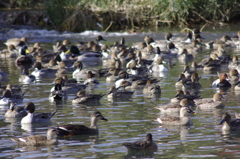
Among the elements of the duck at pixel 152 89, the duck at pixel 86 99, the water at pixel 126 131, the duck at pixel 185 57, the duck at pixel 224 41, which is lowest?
the water at pixel 126 131

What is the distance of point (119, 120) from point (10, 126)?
267 cm

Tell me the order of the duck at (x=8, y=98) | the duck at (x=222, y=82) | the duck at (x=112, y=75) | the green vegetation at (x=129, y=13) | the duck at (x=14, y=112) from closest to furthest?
the duck at (x=14, y=112), the duck at (x=8, y=98), the duck at (x=222, y=82), the duck at (x=112, y=75), the green vegetation at (x=129, y=13)

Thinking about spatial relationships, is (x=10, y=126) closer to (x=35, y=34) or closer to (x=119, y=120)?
(x=119, y=120)

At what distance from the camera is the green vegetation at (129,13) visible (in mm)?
37312

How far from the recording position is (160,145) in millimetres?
9711

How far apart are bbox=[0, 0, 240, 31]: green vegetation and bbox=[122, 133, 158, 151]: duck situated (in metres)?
28.0

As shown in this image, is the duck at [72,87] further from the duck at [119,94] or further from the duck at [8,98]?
the duck at [8,98]

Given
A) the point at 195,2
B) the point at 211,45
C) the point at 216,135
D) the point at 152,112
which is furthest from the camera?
the point at 195,2

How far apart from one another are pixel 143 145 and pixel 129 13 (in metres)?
30.2

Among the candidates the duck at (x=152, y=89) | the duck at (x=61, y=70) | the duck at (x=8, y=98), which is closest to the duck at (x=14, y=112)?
→ the duck at (x=8, y=98)

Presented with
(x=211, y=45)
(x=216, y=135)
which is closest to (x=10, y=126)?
(x=216, y=135)

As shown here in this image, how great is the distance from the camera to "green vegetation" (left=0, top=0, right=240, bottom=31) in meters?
37.3

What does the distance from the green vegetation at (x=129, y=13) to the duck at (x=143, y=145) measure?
2800 cm

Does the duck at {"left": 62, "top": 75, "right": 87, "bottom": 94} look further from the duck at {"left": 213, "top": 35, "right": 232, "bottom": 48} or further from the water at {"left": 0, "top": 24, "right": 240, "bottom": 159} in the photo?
the duck at {"left": 213, "top": 35, "right": 232, "bottom": 48}
